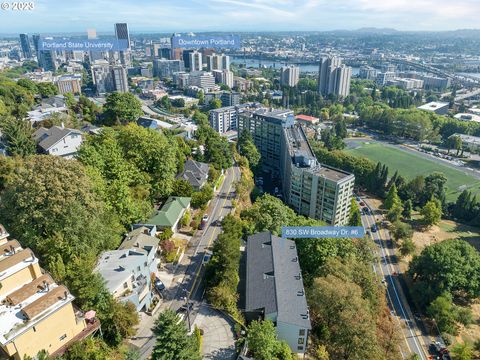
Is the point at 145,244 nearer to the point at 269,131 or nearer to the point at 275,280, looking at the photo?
the point at 275,280

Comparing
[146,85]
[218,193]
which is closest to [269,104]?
[146,85]

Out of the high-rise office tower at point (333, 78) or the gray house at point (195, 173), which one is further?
the high-rise office tower at point (333, 78)

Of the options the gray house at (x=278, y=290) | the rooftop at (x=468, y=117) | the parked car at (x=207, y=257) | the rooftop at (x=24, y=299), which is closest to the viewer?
the rooftop at (x=24, y=299)

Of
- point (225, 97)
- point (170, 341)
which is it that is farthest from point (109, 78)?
point (170, 341)

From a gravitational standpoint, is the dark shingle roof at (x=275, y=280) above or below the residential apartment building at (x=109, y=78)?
below

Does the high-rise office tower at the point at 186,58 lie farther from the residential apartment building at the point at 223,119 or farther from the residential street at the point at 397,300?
the residential street at the point at 397,300

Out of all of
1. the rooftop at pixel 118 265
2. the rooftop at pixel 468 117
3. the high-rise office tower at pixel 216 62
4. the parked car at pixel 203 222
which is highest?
the high-rise office tower at pixel 216 62

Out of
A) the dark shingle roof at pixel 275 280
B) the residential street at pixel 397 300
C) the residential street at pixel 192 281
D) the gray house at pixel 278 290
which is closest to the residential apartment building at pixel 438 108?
the residential street at pixel 397 300

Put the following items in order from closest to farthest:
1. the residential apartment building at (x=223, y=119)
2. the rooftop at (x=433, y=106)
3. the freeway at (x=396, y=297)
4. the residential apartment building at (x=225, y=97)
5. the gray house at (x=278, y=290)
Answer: the gray house at (x=278, y=290)
the freeway at (x=396, y=297)
the residential apartment building at (x=223, y=119)
the rooftop at (x=433, y=106)
the residential apartment building at (x=225, y=97)
